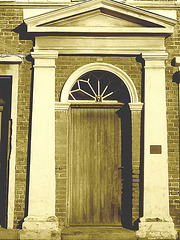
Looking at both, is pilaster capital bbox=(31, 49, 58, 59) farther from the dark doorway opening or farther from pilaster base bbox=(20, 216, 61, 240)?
pilaster base bbox=(20, 216, 61, 240)

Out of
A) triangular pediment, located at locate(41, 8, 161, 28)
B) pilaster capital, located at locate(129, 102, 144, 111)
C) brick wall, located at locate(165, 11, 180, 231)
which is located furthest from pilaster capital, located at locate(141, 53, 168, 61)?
pilaster capital, located at locate(129, 102, 144, 111)

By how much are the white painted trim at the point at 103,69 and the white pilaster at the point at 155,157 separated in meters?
0.30

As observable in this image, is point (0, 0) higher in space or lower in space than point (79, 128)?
higher

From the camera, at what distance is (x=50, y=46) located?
6801 millimetres

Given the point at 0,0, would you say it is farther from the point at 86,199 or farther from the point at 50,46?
the point at 86,199

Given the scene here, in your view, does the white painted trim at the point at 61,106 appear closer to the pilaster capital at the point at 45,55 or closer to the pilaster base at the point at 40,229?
the pilaster capital at the point at 45,55

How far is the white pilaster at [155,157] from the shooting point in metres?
6.32

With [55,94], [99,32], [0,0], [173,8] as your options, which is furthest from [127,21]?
[0,0]

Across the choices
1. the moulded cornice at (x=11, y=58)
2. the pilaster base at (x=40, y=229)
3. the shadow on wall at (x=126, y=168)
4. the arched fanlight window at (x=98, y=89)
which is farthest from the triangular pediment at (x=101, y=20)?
the pilaster base at (x=40, y=229)

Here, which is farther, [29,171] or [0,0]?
[0,0]

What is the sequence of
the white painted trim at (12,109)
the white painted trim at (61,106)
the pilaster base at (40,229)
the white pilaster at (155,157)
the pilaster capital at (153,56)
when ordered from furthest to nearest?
the pilaster capital at (153,56) → the white painted trim at (61,106) → the white painted trim at (12,109) → the white pilaster at (155,157) → the pilaster base at (40,229)

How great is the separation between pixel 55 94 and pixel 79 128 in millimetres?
902

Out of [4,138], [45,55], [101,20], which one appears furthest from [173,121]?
[4,138]

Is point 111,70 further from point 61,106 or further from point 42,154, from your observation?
point 42,154
